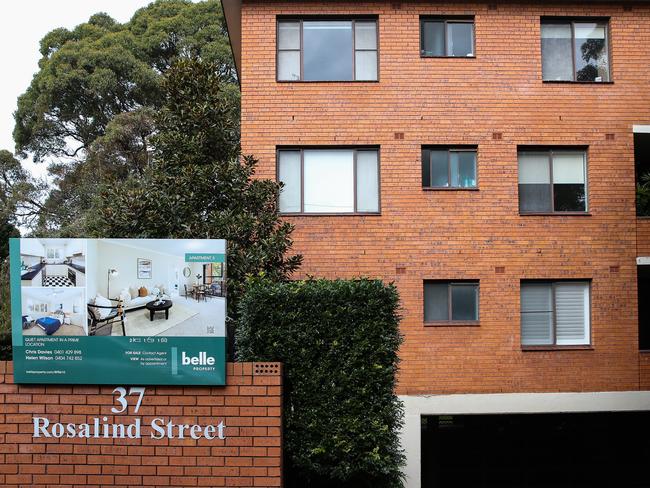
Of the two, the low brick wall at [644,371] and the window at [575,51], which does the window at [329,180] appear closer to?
the window at [575,51]

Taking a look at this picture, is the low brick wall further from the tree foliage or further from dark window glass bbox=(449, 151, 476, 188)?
dark window glass bbox=(449, 151, 476, 188)

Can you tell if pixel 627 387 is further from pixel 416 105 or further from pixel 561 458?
pixel 416 105

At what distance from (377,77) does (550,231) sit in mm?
4895

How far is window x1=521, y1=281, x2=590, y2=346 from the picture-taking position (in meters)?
15.7

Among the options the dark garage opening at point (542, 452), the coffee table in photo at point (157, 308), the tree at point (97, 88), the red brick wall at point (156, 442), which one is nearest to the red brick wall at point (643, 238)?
the dark garage opening at point (542, 452)

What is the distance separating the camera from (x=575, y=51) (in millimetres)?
16344

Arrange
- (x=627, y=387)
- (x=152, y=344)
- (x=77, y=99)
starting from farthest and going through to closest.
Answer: (x=77, y=99)
(x=627, y=387)
(x=152, y=344)

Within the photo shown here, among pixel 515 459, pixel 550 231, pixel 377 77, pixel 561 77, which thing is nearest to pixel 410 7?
pixel 377 77

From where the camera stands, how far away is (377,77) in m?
16.0

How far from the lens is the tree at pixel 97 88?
32.7m

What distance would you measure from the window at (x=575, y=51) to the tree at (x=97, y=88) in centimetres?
1959

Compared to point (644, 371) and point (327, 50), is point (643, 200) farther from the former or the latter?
point (327, 50)

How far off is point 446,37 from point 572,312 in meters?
6.43

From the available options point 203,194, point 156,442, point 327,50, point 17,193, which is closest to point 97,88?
point 17,193
